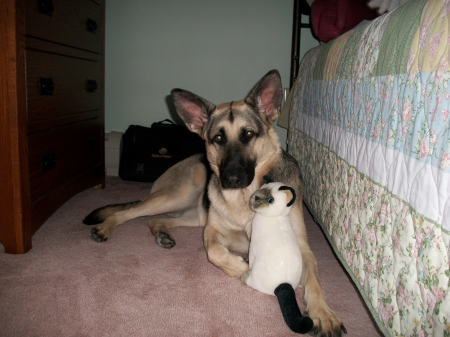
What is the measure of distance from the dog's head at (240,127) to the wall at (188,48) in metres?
2.13

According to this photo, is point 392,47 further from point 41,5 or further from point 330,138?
point 41,5

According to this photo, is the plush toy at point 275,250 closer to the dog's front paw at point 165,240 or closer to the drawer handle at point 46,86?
the dog's front paw at point 165,240

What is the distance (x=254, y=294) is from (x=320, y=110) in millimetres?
1184

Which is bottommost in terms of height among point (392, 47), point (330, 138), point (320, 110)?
point (330, 138)

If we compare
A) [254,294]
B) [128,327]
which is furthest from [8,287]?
[254,294]

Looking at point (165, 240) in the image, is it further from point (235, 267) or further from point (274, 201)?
point (274, 201)

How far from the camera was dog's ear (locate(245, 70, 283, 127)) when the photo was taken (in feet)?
5.97

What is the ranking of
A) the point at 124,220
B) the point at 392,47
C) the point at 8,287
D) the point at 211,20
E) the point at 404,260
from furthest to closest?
the point at 211,20
the point at 124,220
the point at 8,287
the point at 392,47
the point at 404,260

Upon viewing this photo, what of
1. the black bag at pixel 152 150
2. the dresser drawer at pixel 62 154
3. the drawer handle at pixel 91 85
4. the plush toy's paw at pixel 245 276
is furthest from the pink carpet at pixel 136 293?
the black bag at pixel 152 150

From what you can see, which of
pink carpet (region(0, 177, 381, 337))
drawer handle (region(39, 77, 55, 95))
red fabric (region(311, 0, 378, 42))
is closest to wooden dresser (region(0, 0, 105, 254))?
drawer handle (region(39, 77, 55, 95))

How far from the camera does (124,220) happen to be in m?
2.27

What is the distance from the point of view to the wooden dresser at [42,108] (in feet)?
5.67

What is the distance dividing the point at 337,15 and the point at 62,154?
7.25 ft

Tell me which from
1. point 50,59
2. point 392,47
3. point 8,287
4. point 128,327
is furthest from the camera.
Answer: point 50,59
